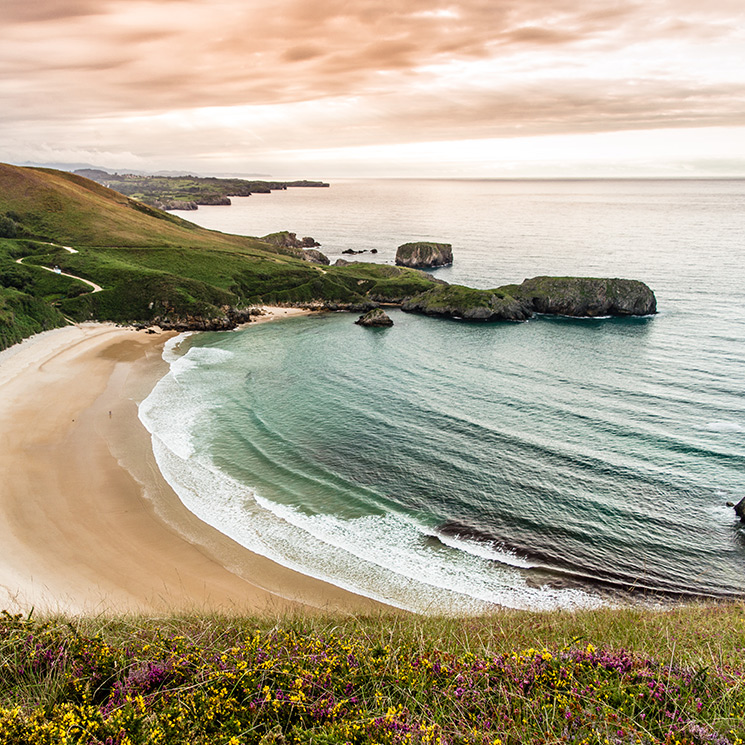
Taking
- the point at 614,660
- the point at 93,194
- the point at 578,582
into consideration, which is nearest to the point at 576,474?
the point at 578,582

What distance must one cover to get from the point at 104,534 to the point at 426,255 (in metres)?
106

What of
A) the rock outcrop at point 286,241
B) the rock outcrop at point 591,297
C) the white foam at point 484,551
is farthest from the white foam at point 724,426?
the rock outcrop at point 286,241

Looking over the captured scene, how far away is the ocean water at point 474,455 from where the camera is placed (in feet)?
77.1

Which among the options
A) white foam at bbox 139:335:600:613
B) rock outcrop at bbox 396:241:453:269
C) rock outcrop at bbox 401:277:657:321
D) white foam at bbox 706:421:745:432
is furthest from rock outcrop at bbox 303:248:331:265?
white foam at bbox 706:421:745:432

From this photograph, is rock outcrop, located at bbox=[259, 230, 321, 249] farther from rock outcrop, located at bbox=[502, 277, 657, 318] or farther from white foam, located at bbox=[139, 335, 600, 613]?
white foam, located at bbox=[139, 335, 600, 613]

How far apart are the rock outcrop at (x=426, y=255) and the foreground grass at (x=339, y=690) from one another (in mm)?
115382

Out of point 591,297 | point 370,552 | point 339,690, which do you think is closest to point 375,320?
point 591,297

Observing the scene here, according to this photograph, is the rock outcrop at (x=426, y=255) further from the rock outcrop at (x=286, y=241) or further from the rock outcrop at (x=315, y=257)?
the rock outcrop at (x=286, y=241)

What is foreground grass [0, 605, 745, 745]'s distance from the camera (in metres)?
7.15

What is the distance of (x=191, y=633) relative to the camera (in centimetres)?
1050

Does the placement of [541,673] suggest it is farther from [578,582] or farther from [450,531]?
[450,531]

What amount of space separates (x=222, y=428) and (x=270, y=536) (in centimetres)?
1455

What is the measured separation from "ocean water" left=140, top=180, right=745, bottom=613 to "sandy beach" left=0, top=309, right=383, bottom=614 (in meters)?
1.41

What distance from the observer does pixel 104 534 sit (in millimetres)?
25172
